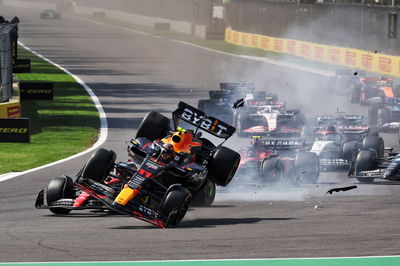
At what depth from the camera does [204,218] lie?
55.7 ft

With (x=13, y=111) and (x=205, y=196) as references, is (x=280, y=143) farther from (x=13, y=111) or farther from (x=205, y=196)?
(x=13, y=111)

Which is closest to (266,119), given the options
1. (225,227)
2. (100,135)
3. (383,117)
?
(383,117)

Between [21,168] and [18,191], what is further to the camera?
[21,168]

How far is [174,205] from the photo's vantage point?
51.6ft

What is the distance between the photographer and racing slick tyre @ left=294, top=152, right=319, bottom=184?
21000 mm

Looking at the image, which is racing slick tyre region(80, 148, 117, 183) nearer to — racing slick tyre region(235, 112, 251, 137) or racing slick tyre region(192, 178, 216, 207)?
racing slick tyre region(192, 178, 216, 207)

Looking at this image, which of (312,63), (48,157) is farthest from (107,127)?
(312,63)

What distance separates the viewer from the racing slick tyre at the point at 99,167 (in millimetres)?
17078

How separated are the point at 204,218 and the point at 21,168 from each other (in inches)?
298

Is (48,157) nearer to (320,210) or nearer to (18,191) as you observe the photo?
(18,191)

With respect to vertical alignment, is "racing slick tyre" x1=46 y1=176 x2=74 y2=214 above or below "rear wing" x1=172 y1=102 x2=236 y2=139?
below

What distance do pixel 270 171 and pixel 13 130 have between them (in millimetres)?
6527

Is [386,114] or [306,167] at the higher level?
[306,167]

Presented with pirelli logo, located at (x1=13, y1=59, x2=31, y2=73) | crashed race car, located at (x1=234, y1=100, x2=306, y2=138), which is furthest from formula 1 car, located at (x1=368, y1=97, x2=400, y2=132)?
pirelli logo, located at (x1=13, y1=59, x2=31, y2=73)
